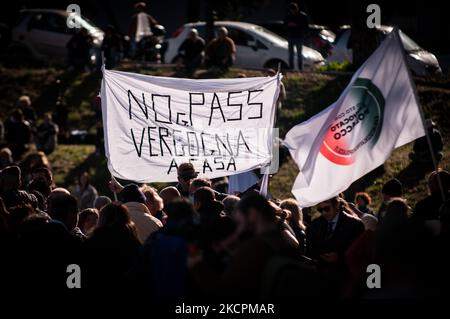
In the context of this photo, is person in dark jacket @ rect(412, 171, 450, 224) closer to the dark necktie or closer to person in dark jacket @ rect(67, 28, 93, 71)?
the dark necktie

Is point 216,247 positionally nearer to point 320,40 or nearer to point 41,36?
point 320,40

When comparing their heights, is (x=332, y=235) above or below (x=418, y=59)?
below

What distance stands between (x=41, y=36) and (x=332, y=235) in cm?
Result: 2069

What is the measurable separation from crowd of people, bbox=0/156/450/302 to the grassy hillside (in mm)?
7638

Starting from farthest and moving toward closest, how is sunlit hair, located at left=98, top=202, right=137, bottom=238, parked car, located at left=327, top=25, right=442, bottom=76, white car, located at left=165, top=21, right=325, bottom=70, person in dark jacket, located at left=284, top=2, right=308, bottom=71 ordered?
white car, located at left=165, top=21, right=325, bottom=70
person in dark jacket, located at left=284, top=2, right=308, bottom=71
parked car, located at left=327, top=25, right=442, bottom=76
sunlit hair, located at left=98, top=202, right=137, bottom=238

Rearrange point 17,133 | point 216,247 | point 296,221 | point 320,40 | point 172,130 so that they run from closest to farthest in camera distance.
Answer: point 216,247
point 296,221
point 172,130
point 17,133
point 320,40

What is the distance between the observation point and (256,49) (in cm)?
2583

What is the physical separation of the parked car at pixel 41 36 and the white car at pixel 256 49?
300 cm

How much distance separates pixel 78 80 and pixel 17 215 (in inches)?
706

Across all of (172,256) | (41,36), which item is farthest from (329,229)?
(41,36)

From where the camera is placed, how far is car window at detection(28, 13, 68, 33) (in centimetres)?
2873

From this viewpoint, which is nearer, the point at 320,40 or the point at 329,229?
the point at 329,229

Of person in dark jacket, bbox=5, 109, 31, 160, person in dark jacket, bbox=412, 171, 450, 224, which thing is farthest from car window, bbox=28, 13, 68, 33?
person in dark jacket, bbox=412, 171, 450, 224
